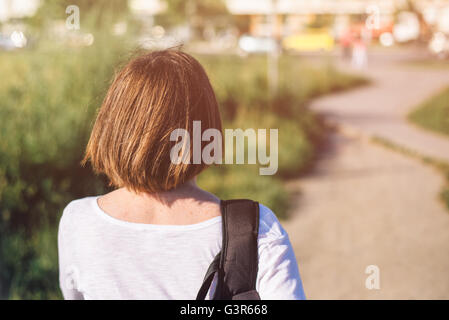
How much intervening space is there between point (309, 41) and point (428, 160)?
8161mm

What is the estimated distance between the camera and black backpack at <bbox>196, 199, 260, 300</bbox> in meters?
1.08

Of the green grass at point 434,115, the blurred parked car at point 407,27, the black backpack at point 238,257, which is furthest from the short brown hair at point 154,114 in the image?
the green grass at point 434,115

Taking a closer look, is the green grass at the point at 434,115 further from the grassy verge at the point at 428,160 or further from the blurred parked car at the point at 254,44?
the blurred parked car at the point at 254,44

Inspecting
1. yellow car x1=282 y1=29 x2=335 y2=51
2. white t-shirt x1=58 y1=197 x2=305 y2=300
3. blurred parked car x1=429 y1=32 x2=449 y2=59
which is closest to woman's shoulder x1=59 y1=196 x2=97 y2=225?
white t-shirt x1=58 y1=197 x2=305 y2=300

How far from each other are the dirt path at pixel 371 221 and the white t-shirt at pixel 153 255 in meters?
2.70

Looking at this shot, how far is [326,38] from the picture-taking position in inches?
535

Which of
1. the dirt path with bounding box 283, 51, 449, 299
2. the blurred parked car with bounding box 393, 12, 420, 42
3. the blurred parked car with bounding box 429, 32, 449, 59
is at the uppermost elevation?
the blurred parked car with bounding box 393, 12, 420, 42

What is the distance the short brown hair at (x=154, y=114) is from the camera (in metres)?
1.17

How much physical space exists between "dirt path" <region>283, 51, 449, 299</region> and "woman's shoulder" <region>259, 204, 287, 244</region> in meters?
2.73

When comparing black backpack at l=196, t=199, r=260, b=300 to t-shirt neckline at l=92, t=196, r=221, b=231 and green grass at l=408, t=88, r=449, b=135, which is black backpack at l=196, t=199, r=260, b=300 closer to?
t-shirt neckline at l=92, t=196, r=221, b=231

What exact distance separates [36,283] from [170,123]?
2.75 meters

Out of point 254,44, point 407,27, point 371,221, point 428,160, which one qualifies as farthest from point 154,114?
point 254,44

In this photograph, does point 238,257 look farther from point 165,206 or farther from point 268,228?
point 165,206

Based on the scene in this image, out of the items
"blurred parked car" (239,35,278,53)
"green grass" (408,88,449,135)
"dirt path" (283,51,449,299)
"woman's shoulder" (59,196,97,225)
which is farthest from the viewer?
"blurred parked car" (239,35,278,53)
